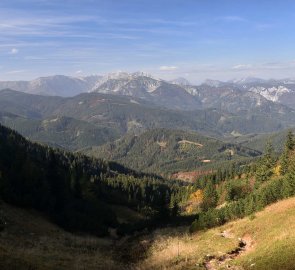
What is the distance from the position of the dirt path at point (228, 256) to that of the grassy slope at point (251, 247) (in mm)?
489

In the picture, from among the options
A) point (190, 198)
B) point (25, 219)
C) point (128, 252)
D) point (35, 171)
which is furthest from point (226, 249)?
point (190, 198)

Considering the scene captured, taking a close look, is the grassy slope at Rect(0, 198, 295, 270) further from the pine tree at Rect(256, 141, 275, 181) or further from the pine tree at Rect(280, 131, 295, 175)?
the pine tree at Rect(280, 131, 295, 175)

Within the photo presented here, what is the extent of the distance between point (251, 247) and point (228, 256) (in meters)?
3.92

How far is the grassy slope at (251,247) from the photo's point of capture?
34062mm

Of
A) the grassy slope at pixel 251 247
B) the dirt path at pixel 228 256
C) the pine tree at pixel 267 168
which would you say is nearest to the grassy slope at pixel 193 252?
the grassy slope at pixel 251 247

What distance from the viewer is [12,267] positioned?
31.3 m

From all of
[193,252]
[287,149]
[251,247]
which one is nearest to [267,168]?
[287,149]

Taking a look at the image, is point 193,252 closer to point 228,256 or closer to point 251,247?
point 228,256

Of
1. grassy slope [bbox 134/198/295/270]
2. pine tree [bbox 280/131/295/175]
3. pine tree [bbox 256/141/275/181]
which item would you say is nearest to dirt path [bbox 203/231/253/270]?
grassy slope [bbox 134/198/295/270]

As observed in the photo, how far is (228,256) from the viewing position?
4150 centimetres

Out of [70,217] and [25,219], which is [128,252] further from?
[70,217]

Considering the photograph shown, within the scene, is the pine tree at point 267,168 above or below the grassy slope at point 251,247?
below

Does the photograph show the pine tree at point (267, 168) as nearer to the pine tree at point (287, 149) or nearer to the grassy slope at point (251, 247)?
the pine tree at point (287, 149)

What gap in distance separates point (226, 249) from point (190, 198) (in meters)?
158
